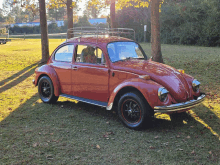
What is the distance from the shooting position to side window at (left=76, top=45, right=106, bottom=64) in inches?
227

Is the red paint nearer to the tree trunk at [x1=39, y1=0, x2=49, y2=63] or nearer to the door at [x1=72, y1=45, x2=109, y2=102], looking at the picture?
the door at [x1=72, y1=45, x2=109, y2=102]

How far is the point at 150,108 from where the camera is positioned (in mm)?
4887

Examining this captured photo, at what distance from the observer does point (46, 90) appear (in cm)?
700

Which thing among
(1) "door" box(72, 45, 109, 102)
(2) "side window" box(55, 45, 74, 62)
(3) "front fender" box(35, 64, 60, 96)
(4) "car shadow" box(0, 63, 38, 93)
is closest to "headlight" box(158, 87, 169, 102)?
(1) "door" box(72, 45, 109, 102)

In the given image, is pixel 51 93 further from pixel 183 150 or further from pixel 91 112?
pixel 183 150

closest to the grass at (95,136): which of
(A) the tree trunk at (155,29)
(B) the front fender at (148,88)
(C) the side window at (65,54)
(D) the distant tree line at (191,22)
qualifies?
(B) the front fender at (148,88)

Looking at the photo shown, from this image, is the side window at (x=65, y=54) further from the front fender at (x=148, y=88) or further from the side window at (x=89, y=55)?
the front fender at (x=148, y=88)

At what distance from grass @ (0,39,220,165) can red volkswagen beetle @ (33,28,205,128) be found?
16.6 inches

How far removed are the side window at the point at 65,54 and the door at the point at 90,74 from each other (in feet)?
0.84

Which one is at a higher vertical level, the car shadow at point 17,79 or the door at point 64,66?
the door at point 64,66

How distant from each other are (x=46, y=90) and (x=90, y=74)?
182 cm

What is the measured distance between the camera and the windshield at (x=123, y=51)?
5.72 m

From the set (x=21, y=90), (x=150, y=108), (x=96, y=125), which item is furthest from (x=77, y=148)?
(x=21, y=90)

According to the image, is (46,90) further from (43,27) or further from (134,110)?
(43,27)
